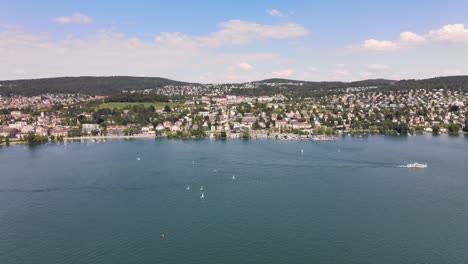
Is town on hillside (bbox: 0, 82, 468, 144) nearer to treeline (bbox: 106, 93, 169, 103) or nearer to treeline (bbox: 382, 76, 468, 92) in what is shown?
treeline (bbox: 106, 93, 169, 103)


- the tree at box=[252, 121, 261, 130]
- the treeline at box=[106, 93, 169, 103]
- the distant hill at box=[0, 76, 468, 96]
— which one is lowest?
the tree at box=[252, 121, 261, 130]

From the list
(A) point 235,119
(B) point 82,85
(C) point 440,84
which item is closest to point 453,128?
(A) point 235,119

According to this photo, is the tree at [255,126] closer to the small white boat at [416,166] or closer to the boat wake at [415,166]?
the boat wake at [415,166]

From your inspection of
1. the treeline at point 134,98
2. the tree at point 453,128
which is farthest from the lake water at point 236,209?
the treeline at point 134,98

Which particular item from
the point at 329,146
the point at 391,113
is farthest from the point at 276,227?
the point at 391,113

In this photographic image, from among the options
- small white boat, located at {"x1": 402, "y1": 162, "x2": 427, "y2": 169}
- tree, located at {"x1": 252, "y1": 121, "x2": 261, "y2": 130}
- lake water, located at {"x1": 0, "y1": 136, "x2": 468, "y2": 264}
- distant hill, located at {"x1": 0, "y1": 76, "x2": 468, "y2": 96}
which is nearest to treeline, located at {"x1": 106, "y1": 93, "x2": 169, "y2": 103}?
tree, located at {"x1": 252, "y1": 121, "x2": 261, "y2": 130}

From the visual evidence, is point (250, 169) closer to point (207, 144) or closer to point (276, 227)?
point (276, 227)
